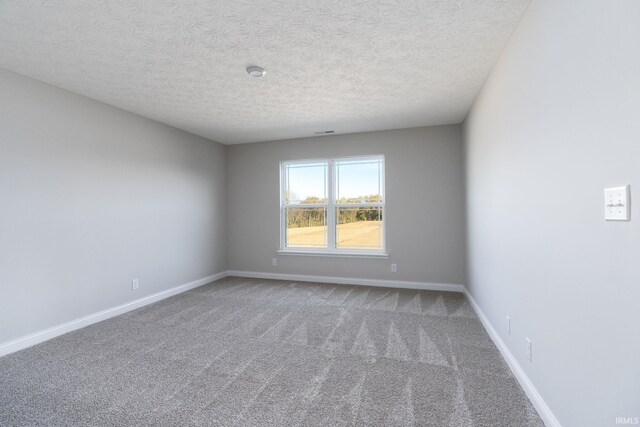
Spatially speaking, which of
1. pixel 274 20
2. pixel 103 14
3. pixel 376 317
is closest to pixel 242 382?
pixel 376 317

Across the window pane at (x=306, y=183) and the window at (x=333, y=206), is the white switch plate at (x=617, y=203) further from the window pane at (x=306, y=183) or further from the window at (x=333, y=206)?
the window pane at (x=306, y=183)

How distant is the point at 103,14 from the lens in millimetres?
1851

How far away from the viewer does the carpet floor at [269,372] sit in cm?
171

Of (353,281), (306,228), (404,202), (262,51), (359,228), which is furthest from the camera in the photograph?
(306,228)

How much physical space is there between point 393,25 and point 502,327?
2474mm

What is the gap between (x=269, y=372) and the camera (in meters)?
2.17

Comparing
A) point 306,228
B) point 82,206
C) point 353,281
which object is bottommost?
point 353,281

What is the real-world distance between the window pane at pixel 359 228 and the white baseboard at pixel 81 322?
2549 mm

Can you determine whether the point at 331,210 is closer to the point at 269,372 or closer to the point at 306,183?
the point at 306,183

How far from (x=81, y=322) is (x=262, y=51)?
3.24 metres

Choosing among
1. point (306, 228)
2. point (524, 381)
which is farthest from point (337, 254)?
point (524, 381)

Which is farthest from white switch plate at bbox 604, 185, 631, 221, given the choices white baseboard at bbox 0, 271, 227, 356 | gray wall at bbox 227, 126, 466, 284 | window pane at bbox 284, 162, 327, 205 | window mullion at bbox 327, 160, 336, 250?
white baseboard at bbox 0, 271, 227, 356

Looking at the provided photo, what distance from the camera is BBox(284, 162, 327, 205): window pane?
197 inches

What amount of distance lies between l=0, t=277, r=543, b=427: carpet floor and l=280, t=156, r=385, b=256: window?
1.52m
